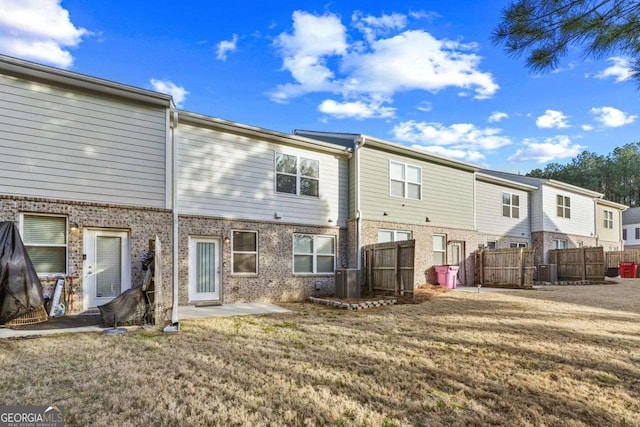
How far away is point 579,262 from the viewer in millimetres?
18953

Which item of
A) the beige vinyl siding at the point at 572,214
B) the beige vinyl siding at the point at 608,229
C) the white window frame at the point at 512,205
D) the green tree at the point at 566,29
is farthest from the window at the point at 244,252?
the beige vinyl siding at the point at 608,229

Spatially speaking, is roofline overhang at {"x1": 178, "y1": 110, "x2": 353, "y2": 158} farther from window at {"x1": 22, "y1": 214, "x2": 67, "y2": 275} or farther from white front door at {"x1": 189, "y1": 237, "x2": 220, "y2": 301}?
window at {"x1": 22, "y1": 214, "x2": 67, "y2": 275}

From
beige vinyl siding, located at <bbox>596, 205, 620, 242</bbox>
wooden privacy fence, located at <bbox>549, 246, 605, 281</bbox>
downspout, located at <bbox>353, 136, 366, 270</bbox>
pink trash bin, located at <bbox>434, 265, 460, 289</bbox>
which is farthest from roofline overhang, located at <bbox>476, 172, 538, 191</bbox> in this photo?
beige vinyl siding, located at <bbox>596, 205, 620, 242</bbox>

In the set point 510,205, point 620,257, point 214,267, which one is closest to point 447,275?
point 510,205

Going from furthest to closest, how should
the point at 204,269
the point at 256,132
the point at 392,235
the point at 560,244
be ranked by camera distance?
the point at 560,244 < the point at 392,235 < the point at 256,132 < the point at 204,269

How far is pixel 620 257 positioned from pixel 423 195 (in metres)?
17.1

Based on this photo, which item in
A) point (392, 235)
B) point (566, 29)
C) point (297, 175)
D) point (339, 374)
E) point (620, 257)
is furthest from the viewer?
point (620, 257)

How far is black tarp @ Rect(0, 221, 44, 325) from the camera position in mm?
6852

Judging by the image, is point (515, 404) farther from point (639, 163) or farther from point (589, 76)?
point (639, 163)

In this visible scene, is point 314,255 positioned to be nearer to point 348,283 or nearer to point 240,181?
point 348,283

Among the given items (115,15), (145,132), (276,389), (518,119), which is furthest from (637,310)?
(115,15)

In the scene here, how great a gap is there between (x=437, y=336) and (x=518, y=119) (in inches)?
622

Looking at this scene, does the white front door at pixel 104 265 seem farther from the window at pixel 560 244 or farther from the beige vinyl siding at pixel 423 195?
the window at pixel 560 244

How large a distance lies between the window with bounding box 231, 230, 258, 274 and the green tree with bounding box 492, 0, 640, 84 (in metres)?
8.04
